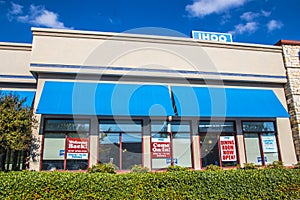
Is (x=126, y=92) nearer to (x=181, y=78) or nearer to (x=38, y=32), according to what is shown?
(x=181, y=78)

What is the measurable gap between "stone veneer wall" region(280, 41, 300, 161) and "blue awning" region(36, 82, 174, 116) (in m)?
7.30

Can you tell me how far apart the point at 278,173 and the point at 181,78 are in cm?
666

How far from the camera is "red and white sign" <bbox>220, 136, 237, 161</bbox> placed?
13.5 metres

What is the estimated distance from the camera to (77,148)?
12.2 m

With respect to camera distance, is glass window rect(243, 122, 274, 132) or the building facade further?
the building facade

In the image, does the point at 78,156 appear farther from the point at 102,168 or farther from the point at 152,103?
the point at 152,103

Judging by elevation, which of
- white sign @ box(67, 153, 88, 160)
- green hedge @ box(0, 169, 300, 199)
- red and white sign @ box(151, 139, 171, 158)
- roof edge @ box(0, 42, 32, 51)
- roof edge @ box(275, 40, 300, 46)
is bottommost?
green hedge @ box(0, 169, 300, 199)

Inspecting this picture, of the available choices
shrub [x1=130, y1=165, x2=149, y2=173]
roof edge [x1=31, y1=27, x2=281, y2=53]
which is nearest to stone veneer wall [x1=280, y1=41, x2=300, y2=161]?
roof edge [x1=31, y1=27, x2=281, y2=53]

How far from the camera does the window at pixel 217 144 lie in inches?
528

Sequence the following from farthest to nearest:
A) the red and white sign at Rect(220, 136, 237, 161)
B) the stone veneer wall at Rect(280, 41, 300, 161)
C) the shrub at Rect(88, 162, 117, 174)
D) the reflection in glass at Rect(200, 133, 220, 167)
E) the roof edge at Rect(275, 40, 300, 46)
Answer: the roof edge at Rect(275, 40, 300, 46), the stone veneer wall at Rect(280, 41, 300, 161), the red and white sign at Rect(220, 136, 237, 161), the reflection in glass at Rect(200, 133, 220, 167), the shrub at Rect(88, 162, 117, 174)

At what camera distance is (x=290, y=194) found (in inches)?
366

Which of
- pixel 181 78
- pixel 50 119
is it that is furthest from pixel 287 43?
pixel 50 119

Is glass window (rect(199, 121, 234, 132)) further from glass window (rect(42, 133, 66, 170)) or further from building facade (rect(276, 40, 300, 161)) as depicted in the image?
glass window (rect(42, 133, 66, 170))

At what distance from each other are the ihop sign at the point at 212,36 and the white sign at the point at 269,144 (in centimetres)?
649
